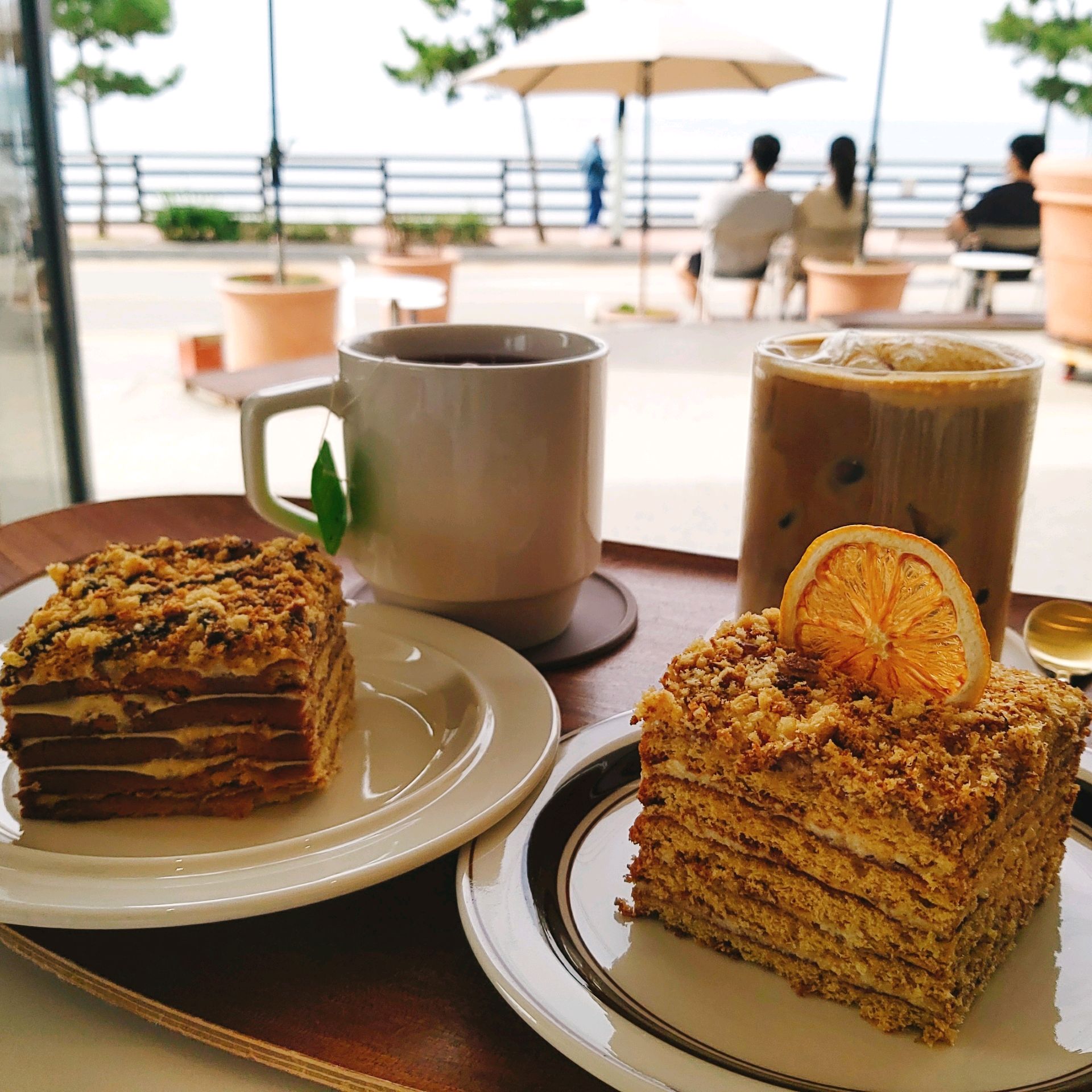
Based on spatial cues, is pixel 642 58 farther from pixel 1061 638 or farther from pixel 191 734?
pixel 191 734

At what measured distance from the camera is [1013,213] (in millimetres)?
5227

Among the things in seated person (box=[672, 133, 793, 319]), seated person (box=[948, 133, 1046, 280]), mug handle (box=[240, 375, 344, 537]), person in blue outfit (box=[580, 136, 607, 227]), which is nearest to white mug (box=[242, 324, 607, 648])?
mug handle (box=[240, 375, 344, 537])

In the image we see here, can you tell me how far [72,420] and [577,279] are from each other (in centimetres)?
638

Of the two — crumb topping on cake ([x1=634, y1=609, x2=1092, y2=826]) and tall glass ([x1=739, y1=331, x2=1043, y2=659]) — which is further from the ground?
tall glass ([x1=739, y1=331, x2=1043, y2=659])

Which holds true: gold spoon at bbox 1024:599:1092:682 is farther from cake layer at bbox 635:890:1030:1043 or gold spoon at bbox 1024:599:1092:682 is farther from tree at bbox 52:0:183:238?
tree at bbox 52:0:183:238

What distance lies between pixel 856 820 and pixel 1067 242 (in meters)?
3.32

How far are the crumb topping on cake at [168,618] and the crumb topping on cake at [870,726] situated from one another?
26cm

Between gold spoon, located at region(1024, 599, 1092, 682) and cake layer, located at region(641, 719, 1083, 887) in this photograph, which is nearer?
cake layer, located at region(641, 719, 1083, 887)

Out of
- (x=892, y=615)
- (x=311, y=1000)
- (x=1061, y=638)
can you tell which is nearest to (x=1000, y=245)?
(x=1061, y=638)

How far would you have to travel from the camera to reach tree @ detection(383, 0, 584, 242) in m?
9.38

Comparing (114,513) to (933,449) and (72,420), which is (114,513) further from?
(72,420)

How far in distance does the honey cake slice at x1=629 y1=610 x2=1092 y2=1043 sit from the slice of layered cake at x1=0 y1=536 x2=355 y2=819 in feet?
0.78

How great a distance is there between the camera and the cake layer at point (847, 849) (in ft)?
1.68

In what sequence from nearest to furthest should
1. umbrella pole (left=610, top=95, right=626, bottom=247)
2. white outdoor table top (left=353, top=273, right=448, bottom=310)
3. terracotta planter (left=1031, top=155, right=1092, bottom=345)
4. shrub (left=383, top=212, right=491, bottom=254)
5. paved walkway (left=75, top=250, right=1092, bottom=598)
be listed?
paved walkway (left=75, top=250, right=1092, bottom=598) → terracotta planter (left=1031, top=155, right=1092, bottom=345) → white outdoor table top (left=353, top=273, right=448, bottom=310) → shrub (left=383, top=212, right=491, bottom=254) → umbrella pole (left=610, top=95, right=626, bottom=247)
